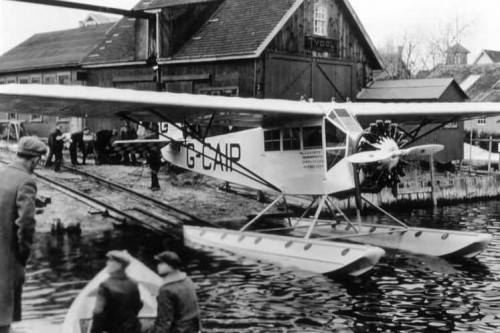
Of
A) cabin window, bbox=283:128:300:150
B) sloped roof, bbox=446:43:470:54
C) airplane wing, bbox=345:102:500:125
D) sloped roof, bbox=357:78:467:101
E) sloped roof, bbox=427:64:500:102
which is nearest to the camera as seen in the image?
cabin window, bbox=283:128:300:150

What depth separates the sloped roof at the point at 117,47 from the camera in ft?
99.8

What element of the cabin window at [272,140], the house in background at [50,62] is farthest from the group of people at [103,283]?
the house in background at [50,62]

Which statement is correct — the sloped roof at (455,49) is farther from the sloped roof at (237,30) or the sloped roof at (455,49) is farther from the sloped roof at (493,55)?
the sloped roof at (237,30)

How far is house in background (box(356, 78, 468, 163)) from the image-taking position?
28.6 m

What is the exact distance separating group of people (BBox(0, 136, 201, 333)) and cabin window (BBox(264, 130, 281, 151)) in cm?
910

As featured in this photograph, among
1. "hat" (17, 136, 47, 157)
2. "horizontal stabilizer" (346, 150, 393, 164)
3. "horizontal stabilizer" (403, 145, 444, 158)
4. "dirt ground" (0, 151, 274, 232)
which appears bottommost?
"dirt ground" (0, 151, 274, 232)

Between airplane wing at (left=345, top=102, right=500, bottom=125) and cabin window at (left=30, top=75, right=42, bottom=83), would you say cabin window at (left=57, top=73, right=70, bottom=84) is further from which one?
airplane wing at (left=345, top=102, right=500, bottom=125)

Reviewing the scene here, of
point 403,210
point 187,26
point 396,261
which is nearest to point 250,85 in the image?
point 187,26

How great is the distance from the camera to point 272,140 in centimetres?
1563

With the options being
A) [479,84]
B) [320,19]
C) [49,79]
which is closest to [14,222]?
[320,19]

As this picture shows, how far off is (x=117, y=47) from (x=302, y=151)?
18908 millimetres

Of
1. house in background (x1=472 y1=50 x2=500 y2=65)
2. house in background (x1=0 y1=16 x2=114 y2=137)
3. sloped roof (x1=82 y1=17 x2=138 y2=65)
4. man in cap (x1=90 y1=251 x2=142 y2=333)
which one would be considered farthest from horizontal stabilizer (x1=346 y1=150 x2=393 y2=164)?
house in background (x1=472 y1=50 x2=500 y2=65)

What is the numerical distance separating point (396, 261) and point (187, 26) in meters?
16.6

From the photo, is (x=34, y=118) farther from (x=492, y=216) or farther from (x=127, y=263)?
(x=127, y=263)
